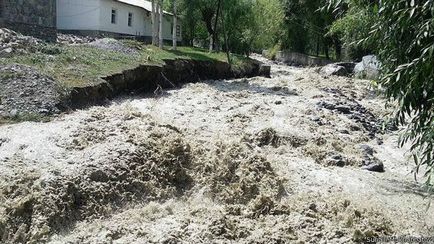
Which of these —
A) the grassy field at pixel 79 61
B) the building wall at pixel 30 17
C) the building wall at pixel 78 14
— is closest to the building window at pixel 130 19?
the building wall at pixel 78 14

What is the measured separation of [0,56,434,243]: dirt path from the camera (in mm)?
8938

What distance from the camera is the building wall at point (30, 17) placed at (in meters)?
24.7

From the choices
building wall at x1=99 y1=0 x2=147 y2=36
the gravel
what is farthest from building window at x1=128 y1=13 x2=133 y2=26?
the gravel

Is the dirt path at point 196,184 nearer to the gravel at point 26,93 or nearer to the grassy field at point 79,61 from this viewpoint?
the gravel at point 26,93

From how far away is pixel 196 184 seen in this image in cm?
1102

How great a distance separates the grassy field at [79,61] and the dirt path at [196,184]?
6.70 ft

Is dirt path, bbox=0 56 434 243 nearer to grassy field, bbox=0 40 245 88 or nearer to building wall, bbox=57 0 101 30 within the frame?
grassy field, bbox=0 40 245 88

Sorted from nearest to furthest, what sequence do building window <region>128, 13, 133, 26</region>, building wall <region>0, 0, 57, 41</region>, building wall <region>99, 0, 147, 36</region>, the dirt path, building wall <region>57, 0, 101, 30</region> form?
the dirt path, building wall <region>0, 0, 57, 41</region>, building wall <region>57, 0, 101, 30</region>, building wall <region>99, 0, 147, 36</region>, building window <region>128, 13, 133, 26</region>

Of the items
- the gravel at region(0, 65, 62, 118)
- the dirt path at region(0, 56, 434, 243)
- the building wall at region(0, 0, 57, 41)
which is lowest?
the dirt path at region(0, 56, 434, 243)

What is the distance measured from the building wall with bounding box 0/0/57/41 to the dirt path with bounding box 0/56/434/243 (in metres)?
11.8

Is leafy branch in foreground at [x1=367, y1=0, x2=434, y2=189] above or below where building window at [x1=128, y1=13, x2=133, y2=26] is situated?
below

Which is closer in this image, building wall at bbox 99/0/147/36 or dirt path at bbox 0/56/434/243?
dirt path at bbox 0/56/434/243

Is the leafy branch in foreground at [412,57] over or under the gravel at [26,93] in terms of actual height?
over

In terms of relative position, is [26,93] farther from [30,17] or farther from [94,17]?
[94,17]
